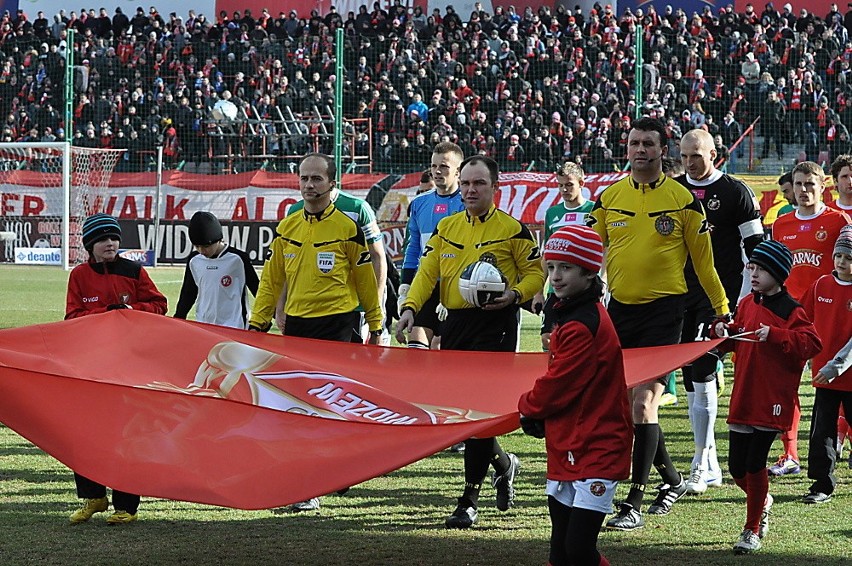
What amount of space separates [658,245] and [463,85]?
24.5 meters

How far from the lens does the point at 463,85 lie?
30.6 metres


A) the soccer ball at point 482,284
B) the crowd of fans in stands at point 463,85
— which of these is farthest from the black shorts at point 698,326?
the crowd of fans in stands at point 463,85

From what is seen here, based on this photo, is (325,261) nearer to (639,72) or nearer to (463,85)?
(639,72)

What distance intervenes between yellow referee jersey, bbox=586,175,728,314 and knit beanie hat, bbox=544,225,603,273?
1952mm

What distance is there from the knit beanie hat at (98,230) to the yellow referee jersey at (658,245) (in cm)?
277

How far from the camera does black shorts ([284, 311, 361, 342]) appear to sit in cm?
712

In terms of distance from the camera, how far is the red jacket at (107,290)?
6.78 m

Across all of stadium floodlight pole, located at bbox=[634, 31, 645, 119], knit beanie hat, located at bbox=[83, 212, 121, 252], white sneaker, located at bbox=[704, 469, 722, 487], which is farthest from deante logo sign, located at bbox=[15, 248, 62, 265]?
white sneaker, located at bbox=[704, 469, 722, 487]

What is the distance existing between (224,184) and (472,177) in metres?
21.9

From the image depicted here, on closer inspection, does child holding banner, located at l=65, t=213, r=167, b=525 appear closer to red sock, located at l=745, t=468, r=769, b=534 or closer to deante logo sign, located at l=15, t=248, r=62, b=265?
red sock, located at l=745, t=468, r=769, b=534

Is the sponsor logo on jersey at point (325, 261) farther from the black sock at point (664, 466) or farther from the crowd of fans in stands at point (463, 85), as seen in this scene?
the crowd of fans in stands at point (463, 85)

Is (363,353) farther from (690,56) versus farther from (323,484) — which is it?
(690,56)

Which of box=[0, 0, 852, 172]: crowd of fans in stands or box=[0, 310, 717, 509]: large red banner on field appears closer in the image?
box=[0, 310, 717, 509]: large red banner on field

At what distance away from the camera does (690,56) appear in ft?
93.6
